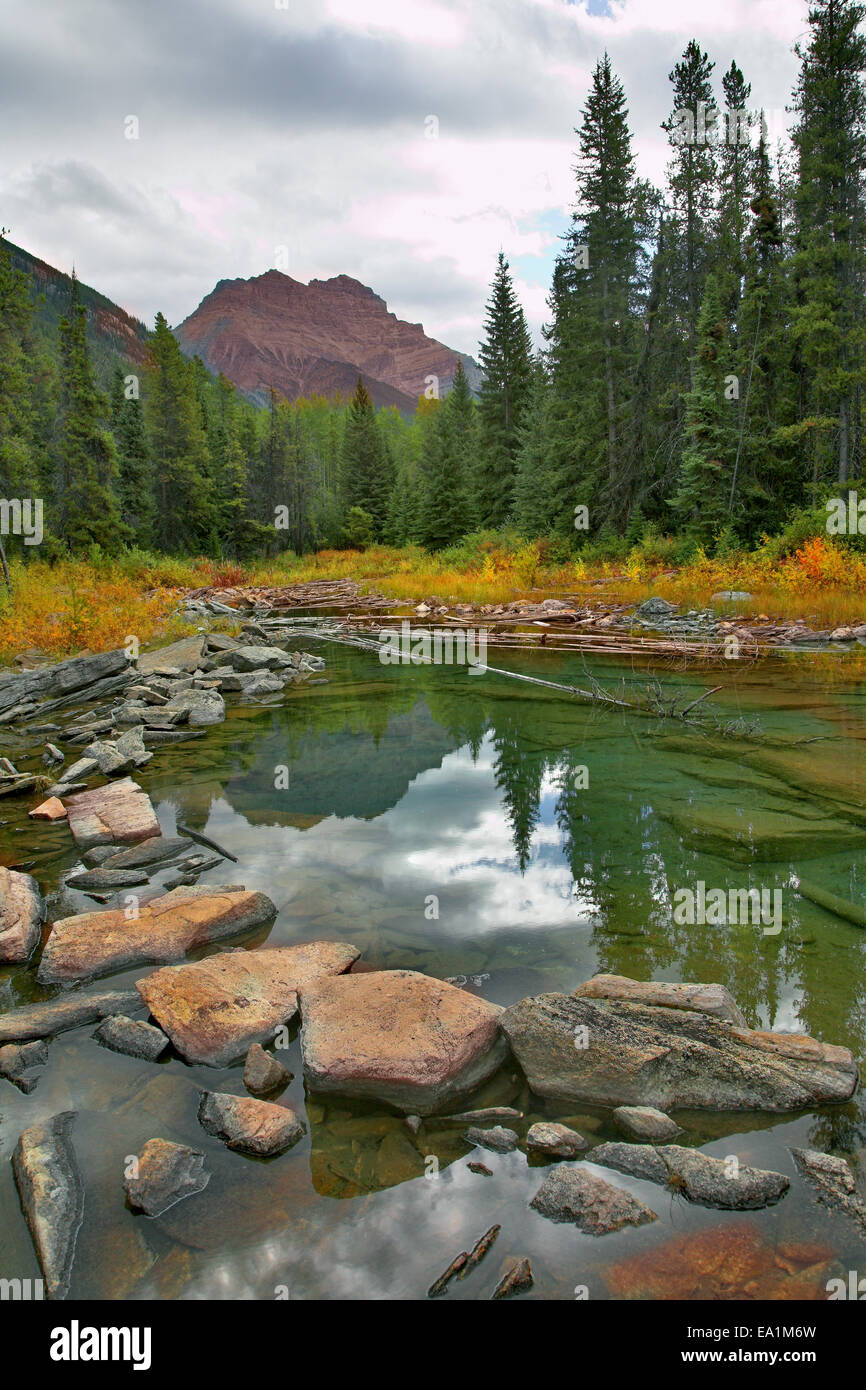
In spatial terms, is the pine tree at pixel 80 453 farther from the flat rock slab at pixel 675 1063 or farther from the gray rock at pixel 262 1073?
the flat rock slab at pixel 675 1063

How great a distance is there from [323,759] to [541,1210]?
25.5 ft

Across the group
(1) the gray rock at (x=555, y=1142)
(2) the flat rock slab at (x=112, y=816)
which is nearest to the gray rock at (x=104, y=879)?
(2) the flat rock slab at (x=112, y=816)

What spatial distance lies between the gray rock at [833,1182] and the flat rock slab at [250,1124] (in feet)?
7.60

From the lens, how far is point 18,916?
5.35 meters

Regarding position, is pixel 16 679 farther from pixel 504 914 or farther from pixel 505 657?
pixel 504 914

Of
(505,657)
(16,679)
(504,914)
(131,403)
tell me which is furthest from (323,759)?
(131,403)

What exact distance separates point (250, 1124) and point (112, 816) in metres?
5.03

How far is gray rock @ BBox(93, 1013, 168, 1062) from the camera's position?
4.03m

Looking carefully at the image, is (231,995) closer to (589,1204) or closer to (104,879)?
(589,1204)

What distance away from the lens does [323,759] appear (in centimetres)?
1034

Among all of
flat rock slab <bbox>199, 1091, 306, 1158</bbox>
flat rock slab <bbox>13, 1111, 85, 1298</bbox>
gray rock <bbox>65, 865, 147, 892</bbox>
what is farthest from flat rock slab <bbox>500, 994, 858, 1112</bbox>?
gray rock <bbox>65, 865, 147, 892</bbox>

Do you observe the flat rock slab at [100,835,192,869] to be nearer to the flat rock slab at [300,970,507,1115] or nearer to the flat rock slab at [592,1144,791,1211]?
the flat rock slab at [300,970,507,1115]

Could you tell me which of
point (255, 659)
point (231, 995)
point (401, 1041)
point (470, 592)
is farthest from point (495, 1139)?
point (470, 592)

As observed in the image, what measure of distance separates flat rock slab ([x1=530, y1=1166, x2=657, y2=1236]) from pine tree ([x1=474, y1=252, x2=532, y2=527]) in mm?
40559
